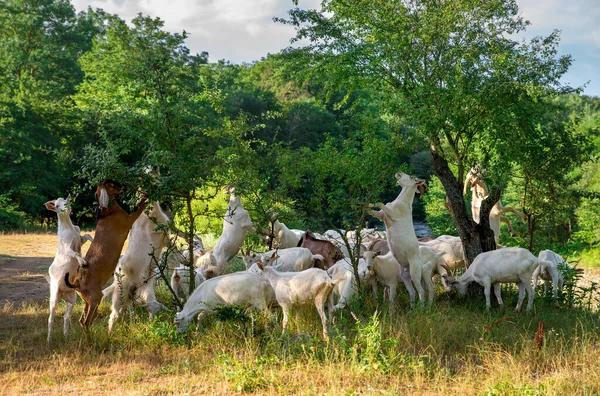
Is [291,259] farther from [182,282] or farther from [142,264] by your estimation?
[142,264]

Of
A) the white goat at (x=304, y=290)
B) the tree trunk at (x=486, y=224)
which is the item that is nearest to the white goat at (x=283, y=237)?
the tree trunk at (x=486, y=224)

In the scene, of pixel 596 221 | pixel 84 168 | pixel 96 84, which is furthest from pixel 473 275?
pixel 96 84

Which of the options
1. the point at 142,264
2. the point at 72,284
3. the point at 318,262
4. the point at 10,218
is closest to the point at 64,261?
the point at 72,284

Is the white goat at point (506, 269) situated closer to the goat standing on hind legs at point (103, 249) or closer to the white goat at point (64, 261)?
the goat standing on hind legs at point (103, 249)

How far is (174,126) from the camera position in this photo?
9453 mm

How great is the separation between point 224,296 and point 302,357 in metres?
1.68

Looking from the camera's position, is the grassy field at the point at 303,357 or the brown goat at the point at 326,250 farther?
the brown goat at the point at 326,250

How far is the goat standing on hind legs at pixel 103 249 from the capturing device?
27.2 ft

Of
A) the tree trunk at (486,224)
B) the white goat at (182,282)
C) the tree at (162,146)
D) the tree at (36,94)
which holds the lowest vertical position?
the white goat at (182,282)

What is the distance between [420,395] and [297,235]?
9591 mm

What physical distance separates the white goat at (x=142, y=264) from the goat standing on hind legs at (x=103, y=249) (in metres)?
0.37

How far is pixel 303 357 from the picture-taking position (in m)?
6.95

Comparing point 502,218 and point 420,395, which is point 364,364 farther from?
point 502,218

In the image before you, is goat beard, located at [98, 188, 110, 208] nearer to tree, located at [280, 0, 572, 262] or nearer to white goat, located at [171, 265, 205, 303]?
white goat, located at [171, 265, 205, 303]
